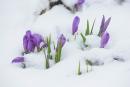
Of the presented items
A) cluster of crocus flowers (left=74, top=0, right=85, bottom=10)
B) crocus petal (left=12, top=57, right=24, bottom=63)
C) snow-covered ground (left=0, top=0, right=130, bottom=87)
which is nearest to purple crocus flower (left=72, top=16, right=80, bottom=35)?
snow-covered ground (left=0, top=0, right=130, bottom=87)

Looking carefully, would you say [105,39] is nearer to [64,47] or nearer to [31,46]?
[64,47]

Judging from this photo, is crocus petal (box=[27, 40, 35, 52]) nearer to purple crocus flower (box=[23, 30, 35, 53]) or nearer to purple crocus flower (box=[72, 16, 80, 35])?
purple crocus flower (box=[23, 30, 35, 53])

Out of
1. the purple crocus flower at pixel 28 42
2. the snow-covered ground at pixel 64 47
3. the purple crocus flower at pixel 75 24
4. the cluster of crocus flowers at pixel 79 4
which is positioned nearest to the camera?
the snow-covered ground at pixel 64 47

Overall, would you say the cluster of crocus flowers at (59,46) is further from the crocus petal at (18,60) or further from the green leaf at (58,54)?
the crocus petal at (18,60)

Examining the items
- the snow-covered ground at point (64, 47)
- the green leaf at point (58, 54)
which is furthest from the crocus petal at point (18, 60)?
the green leaf at point (58, 54)

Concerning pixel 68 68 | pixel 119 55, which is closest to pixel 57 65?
pixel 68 68

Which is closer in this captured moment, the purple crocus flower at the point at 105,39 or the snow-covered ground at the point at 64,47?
the snow-covered ground at the point at 64,47
